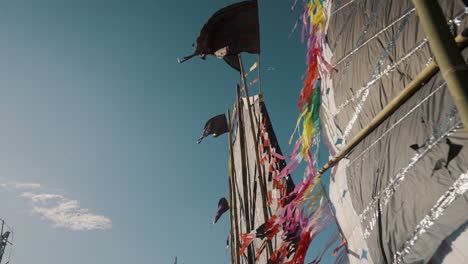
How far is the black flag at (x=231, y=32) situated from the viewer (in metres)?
5.66

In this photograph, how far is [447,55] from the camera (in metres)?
0.85

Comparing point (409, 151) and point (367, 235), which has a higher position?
point (409, 151)

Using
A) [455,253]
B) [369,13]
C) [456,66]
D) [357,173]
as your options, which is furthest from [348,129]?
[456,66]

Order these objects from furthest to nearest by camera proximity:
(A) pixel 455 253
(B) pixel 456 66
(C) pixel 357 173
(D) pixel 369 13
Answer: (D) pixel 369 13, (C) pixel 357 173, (A) pixel 455 253, (B) pixel 456 66

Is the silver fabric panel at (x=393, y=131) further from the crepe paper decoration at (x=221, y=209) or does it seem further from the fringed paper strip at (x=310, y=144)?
the crepe paper decoration at (x=221, y=209)

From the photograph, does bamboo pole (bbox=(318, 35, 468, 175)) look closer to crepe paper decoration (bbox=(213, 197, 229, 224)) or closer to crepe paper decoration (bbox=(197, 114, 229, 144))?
crepe paper decoration (bbox=(197, 114, 229, 144))

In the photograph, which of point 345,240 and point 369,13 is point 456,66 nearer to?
point 369,13

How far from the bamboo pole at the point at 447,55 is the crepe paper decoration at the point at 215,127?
29.7ft

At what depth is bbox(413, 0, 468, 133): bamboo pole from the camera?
0.79 meters

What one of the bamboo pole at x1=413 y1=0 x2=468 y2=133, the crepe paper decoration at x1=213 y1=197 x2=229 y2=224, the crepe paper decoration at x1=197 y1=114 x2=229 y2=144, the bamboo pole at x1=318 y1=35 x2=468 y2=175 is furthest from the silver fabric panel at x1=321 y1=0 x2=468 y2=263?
the crepe paper decoration at x1=213 y1=197 x2=229 y2=224

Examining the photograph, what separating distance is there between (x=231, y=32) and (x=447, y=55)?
5.45m

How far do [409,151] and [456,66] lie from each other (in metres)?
0.53

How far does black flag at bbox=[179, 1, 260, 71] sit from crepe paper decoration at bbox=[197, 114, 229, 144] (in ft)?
13.1

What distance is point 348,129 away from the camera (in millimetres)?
1751
